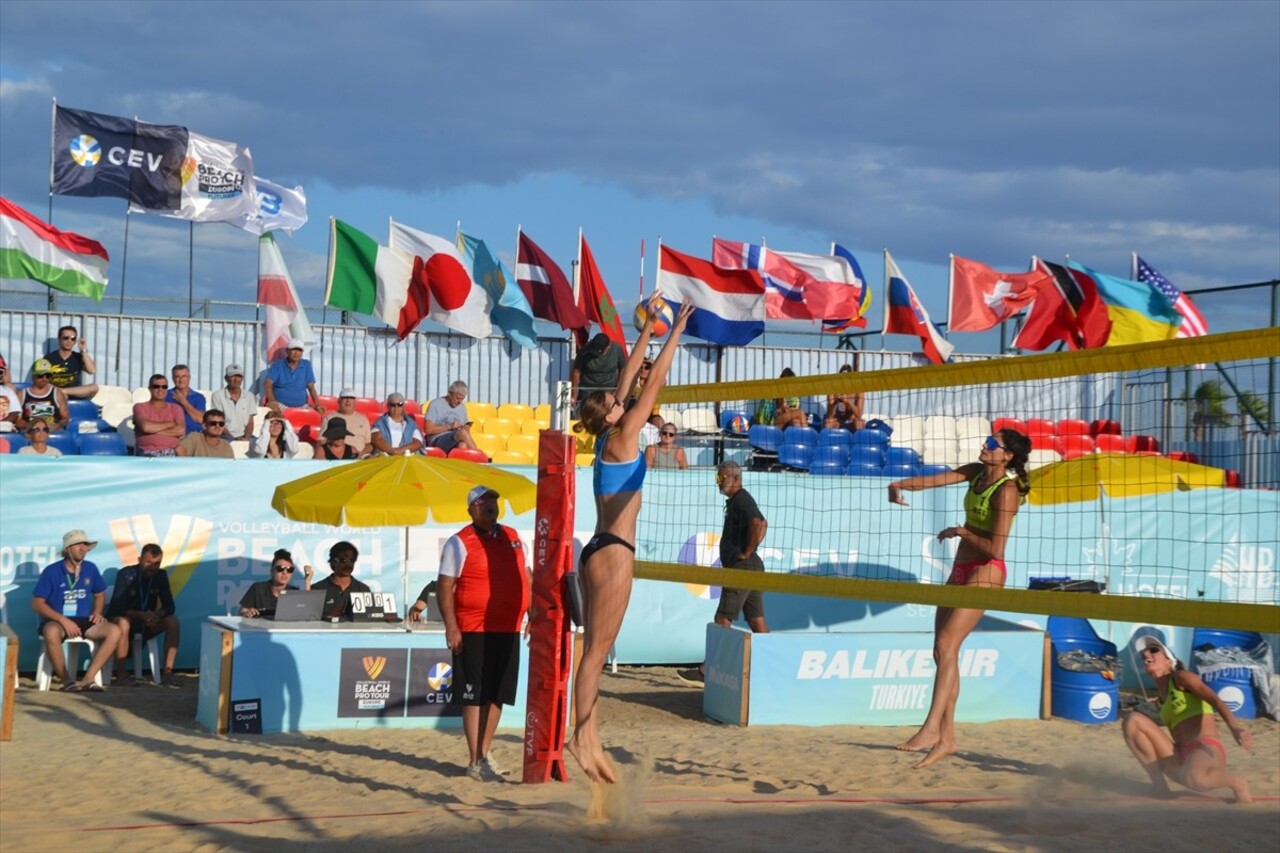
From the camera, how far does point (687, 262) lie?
16.5 m

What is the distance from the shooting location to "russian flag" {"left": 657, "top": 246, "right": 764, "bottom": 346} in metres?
16.6

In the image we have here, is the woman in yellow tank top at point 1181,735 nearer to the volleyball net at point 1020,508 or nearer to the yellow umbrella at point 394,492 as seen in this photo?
the volleyball net at point 1020,508

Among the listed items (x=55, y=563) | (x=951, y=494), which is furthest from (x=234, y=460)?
(x=951, y=494)

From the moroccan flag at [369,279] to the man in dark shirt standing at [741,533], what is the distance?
22.7 feet

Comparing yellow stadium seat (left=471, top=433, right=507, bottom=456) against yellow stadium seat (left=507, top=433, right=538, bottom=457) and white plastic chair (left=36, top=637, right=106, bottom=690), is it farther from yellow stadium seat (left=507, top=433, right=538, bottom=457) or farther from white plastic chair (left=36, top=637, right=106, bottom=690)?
white plastic chair (left=36, top=637, right=106, bottom=690)

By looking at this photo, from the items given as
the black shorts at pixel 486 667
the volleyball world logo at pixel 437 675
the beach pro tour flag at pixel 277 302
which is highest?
the beach pro tour flag at pixel 277 302

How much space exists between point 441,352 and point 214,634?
29.1 ft

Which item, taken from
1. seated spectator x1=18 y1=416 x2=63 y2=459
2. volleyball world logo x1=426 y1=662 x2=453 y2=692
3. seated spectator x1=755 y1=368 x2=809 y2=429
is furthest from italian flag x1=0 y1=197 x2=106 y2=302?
volleyball world logo x1=426 y1=662 x2=453 y2=692

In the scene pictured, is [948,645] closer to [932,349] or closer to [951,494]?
[951,494]

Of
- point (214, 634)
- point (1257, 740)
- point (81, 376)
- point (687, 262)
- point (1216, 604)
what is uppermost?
point (687, 262)

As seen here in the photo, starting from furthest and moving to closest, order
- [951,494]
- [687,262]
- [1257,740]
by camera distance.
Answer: [687,262]
[951,494]
[1257,740]

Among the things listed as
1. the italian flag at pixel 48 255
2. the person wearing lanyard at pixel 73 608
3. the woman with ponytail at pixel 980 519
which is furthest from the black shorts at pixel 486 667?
the italian flag at pixel 48 255

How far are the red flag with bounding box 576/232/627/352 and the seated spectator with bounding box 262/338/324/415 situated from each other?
3785mm

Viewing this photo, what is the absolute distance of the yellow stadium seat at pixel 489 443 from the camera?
46.8ft
